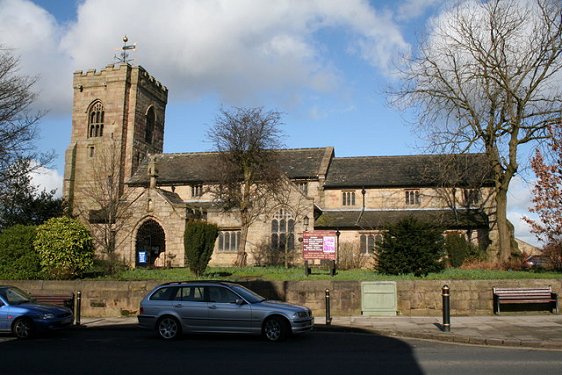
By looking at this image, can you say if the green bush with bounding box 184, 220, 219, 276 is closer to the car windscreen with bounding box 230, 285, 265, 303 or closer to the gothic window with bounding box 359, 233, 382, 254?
the car windscreen with bounding box 230, 285, 265, 303

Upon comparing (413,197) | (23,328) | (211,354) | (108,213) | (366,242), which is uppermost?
(413,197)

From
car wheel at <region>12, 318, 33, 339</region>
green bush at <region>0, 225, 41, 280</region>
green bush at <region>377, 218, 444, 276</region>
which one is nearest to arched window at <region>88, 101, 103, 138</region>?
green bush at <region>0, 225, 41, 280</region>

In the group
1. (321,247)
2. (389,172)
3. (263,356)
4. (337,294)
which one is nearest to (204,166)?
(389,172)

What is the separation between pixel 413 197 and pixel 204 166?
16.6m

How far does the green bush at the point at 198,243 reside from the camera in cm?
2189

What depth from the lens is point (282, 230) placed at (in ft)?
112

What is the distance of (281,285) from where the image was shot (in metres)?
19.0

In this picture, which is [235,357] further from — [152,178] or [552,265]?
[152,178]

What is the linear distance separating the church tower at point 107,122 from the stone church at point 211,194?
10 cm

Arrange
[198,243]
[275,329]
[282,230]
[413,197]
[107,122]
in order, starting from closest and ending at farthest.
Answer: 1. [275,329]
2. [198,243]
3. [282,230]
4. [413,197]
5. [107,122]

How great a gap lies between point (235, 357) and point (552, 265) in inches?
782

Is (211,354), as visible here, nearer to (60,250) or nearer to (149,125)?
(60,250)

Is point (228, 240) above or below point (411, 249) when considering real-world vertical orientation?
above

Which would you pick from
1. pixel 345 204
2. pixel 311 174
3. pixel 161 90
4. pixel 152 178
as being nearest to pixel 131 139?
pixel 161 90
